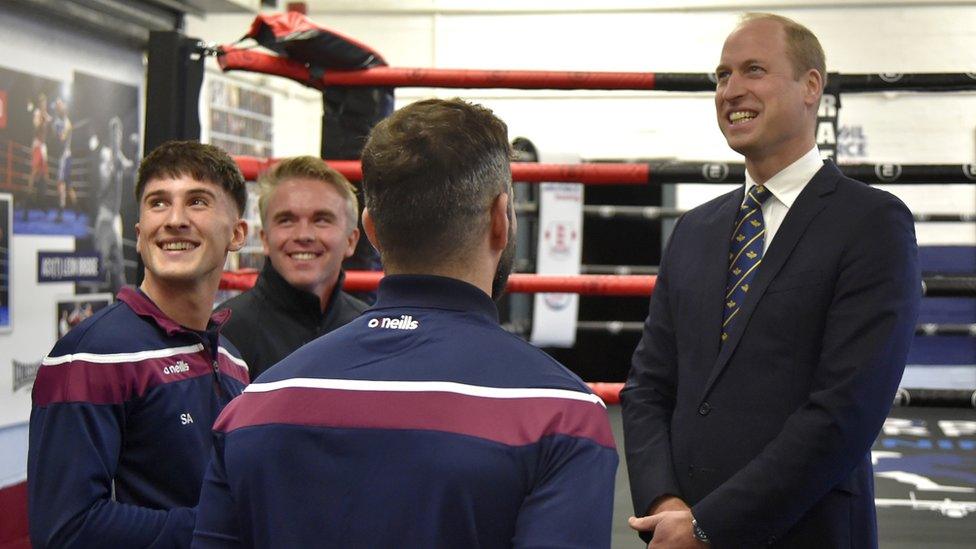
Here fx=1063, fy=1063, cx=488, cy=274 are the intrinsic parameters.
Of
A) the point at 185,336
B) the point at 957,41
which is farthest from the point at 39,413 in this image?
the point at 957,41

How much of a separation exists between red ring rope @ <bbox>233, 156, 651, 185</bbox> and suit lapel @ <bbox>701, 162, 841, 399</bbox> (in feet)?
3.51

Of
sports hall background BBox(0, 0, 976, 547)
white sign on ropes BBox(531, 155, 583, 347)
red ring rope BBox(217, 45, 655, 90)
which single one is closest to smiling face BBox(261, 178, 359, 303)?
red ring rope BBox(217, 45, 655, 90)

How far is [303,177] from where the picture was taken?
228 cm

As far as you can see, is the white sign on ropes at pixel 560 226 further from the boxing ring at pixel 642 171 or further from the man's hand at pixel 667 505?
the man's hand at pixel 667 505

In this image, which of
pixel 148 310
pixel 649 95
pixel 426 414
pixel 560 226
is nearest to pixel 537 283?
pixel 148 310

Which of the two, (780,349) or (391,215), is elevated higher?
(391,215)

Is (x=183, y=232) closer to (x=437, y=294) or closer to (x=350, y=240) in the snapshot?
(x=350, y=240)

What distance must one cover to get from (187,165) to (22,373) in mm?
3359

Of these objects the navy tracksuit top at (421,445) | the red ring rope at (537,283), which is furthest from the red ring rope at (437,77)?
the navy tracksuit top at (421,445)

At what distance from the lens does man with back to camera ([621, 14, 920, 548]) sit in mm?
1629

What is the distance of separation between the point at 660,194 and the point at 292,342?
5.98 m

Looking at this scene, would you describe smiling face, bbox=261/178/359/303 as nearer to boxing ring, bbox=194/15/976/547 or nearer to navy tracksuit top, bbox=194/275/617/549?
boxing ring, bbox=194/15/976/547

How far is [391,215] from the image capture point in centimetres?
102

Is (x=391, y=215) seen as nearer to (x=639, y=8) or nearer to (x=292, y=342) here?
(x=292, y=342)
